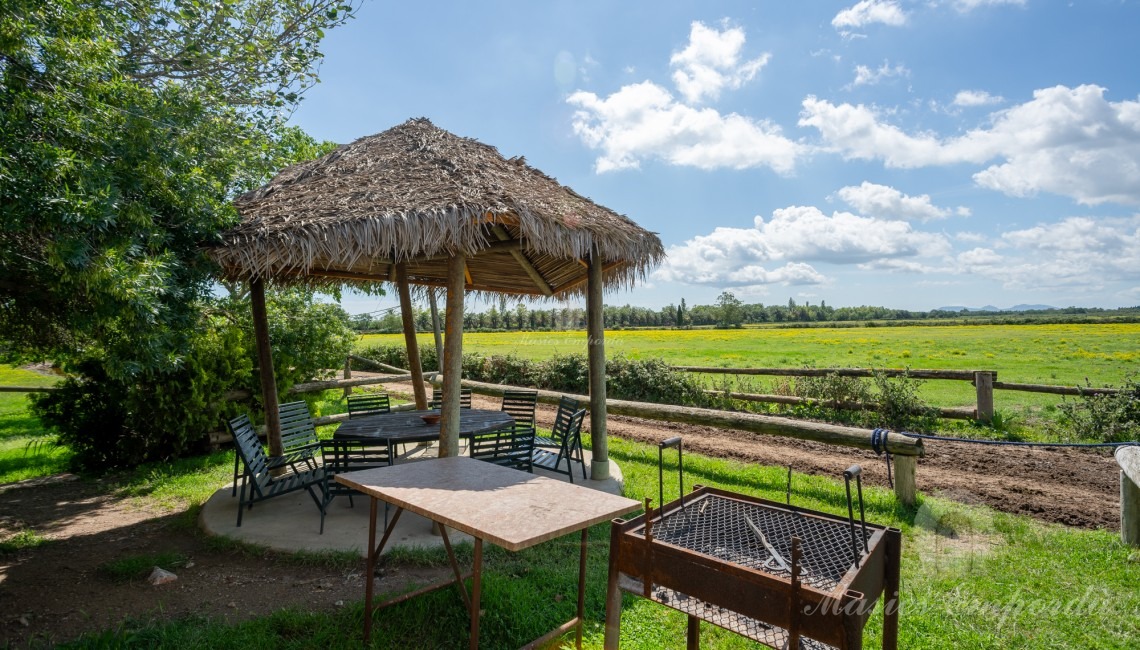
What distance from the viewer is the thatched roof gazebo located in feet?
15.5

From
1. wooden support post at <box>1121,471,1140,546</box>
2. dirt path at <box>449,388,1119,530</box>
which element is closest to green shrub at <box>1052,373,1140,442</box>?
dirt path at <box>449,388,1119,530</box>

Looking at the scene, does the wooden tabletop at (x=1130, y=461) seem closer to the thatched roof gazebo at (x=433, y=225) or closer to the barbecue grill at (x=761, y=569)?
the barbecue grill at (x=761, y=569)

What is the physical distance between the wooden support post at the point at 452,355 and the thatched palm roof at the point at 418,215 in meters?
0.23

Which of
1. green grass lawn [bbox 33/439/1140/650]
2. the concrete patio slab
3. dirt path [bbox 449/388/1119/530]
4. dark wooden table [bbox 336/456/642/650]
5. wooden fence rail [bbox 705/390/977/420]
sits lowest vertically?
dirt path [bbox 449/388/1119/530]

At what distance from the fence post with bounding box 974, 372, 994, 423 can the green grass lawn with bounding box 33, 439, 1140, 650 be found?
15.8ft

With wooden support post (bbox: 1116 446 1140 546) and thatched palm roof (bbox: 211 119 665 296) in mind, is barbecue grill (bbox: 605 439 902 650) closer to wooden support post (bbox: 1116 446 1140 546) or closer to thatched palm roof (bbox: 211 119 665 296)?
thatched palm roof (bbox: 211 119 665 296)

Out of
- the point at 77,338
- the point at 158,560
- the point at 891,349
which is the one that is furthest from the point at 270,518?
the point at 891,349

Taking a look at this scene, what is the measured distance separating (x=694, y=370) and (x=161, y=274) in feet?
39.0

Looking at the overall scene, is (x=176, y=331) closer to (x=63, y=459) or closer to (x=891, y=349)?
(x=63, y=459)

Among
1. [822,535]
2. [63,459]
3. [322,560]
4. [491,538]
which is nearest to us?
[491,538]

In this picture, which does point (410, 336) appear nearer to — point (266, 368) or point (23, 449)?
point (266, 368)

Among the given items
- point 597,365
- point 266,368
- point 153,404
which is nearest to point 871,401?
point 597,365

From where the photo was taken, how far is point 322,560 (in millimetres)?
4387

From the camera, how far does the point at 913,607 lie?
364 centimetres
